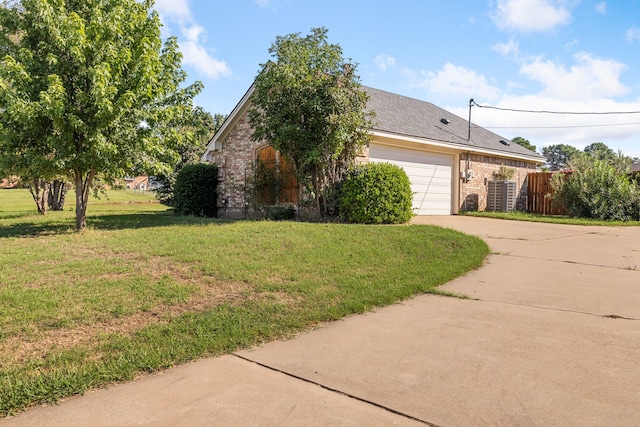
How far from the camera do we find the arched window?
13406mm

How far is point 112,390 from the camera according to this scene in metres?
2.82

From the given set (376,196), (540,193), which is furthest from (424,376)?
(540,193)

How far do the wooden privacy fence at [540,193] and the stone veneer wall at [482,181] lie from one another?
209mm

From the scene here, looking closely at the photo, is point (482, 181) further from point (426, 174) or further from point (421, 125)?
point (421, 125)

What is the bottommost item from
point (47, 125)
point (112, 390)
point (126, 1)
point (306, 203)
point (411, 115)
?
point (112, 390)

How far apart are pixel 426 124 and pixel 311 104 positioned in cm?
731

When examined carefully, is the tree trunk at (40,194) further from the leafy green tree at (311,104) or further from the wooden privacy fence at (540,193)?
the wooden privacy fence at (540,193)

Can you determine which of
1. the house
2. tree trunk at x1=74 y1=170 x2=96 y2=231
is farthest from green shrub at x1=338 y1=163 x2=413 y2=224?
tree trunk at x1=74 y1=170 x2=96 y2=231

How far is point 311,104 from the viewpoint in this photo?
1052cm

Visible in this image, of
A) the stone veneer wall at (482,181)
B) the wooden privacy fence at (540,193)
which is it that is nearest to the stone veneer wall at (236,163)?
the stone veneer wall at (482,181)

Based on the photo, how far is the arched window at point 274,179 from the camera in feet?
44.0

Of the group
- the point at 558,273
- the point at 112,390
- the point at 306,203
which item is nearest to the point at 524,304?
the point at 558,273

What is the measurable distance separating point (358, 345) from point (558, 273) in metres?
4.15

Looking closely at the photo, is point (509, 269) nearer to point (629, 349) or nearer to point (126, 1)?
point (629, 349)
